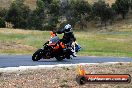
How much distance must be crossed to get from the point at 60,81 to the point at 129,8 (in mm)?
95037

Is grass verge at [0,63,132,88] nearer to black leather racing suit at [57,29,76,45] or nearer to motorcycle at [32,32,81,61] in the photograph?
motorcycle at [32,32,81,61]

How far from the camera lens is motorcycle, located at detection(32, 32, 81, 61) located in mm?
20100

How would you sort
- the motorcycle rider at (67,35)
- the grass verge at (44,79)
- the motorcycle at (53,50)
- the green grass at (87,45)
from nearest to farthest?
the grass verge at (44,79) → the motorcycle at (53,50) → the motorcycle rider at (67,35) → the green grass at (87,45)

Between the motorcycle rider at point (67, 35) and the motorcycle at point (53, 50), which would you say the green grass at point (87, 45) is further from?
the motorcycle at point (53, 50)

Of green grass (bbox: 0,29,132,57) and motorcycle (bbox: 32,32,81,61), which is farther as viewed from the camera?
green grass (bbox: 0,29,132,57)

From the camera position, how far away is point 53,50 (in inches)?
803

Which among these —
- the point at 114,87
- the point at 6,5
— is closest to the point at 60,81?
the point at 114,87

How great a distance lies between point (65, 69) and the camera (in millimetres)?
15781

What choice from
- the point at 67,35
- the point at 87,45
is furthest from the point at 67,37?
the point at 87,45

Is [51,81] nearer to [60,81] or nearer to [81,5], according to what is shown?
[60,81]

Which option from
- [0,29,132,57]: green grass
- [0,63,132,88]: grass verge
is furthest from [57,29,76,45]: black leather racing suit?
[0,29,132,57]: green grass

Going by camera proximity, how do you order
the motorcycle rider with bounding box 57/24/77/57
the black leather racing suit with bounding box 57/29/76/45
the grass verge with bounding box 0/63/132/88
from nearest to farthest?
the grass verge with bounding box 0/63/132/88, the motorcycle rider with bounding box 57/24/77/57, the black leather racing suit with bounding box 57/29/76/45

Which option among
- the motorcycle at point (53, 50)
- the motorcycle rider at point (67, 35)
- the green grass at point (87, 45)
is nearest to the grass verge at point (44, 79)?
the motorcycle at point (53, 50)

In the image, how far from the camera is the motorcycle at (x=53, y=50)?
20.1 m
